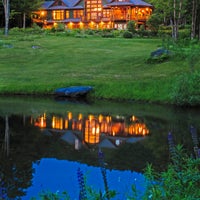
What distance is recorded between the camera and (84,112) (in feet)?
69.7

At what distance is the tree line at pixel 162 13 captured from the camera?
46562 millimetres

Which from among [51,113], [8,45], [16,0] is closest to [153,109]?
[51,113]

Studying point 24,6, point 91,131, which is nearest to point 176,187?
point 91,131

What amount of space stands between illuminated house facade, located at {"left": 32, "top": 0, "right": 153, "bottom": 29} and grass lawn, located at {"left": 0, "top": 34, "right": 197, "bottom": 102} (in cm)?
3395

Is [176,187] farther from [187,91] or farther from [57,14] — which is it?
[57,14]

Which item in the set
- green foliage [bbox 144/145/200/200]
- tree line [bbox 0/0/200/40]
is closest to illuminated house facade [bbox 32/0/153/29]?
tree line [bbox 0/0/200/40]

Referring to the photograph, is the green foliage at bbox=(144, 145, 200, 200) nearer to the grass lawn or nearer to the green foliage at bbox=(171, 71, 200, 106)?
the green foliage at bbox=(171, 71, 200, 106)

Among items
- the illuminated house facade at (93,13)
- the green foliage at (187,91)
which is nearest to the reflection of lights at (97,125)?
the green foliage at (187,91)

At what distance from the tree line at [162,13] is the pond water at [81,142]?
24.8 metres

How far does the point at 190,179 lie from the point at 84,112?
15.2 meters

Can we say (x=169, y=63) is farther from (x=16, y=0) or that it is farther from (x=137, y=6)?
(x=137, y=6)

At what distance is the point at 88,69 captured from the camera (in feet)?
110

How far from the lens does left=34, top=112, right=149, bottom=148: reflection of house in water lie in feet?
51.6

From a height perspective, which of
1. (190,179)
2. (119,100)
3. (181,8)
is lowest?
(119,100)
